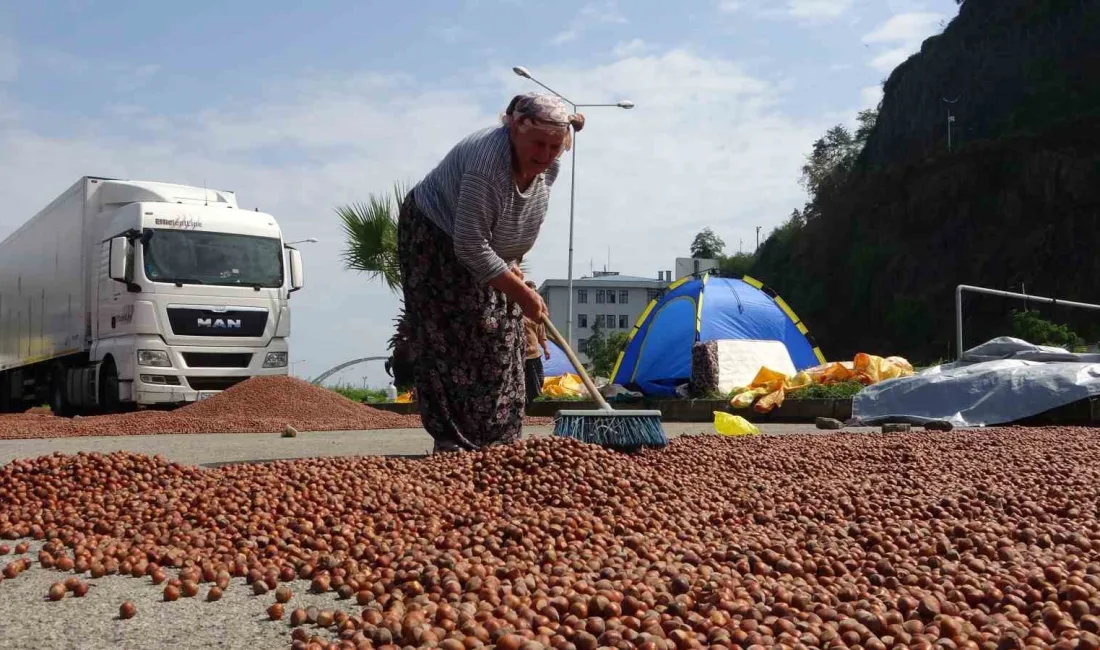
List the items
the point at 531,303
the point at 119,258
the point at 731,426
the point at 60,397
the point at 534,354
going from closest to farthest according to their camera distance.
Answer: the point at 531,303
the point at 534,354
the point at 731,426
the point at 119,258
the point at 60,397

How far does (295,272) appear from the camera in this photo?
12.3 metres

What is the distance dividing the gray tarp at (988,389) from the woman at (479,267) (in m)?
4.76

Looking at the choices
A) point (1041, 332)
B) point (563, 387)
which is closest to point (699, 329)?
point (563, 387)

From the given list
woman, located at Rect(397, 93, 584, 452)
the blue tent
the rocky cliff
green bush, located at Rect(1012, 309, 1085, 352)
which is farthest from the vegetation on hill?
woman, located at Rect(397, 93, 584, 452)

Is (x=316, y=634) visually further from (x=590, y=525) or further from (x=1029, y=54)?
(x=1029, y=54)

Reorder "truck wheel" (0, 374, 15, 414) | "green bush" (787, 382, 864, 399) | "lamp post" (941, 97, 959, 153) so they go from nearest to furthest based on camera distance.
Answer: "green bush" (787, 382, 864, 399)
"truck wheel" (0, 374, 15, 414)
"lamp post" (941, 97, 959, 153)

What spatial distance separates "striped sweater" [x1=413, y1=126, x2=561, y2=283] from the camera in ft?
13.4

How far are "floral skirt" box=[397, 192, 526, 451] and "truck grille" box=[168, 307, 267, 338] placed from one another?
7675mm

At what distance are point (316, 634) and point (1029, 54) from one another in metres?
50.2

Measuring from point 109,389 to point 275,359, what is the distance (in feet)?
6.45

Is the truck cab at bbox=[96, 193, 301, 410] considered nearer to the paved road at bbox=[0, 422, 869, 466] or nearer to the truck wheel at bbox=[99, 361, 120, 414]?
the truck wheel at bbox=[99, 361, 120, 414]

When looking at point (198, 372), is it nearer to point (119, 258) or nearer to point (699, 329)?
point (119, 258)

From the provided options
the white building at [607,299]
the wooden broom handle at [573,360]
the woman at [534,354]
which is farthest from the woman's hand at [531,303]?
the white building at [607,299]

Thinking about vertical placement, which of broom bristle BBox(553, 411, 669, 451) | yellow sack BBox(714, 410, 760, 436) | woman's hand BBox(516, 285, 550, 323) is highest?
woman's hand BBox(516, 285, 550, 323)
